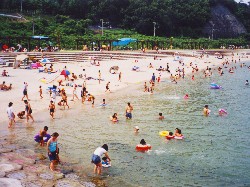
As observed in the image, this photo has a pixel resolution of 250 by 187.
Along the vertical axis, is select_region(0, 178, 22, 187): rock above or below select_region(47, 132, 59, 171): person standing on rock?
below

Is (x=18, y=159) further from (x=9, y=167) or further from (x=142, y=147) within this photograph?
(x=142, y=147)

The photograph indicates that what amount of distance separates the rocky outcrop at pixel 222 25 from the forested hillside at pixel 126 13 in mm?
6436

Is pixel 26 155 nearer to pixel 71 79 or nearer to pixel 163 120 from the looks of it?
pixel 163 120

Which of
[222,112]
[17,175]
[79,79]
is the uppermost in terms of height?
[79,79]

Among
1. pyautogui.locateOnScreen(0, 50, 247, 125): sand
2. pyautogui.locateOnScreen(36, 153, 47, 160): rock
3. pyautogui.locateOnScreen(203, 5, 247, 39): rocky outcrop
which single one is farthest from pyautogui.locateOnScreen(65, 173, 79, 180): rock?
pyautogui.locateOnScreen(203, 5, 247, 39): rocky outcrop

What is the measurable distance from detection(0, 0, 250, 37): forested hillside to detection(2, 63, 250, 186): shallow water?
174 feet

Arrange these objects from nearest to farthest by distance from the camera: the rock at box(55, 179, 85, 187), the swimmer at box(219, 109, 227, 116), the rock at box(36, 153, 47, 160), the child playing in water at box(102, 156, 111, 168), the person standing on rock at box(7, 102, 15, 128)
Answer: the rock at box(55, 179, 85, 187), the child playing in water at box(102, 156, 111, 168), the rock at box(36, 153, 47, 160), the person standing on rock at box(7, 102, 15, 128), the swimmer at box(219, 109, 227, 116)

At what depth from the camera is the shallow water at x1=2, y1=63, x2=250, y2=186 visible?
14.2m

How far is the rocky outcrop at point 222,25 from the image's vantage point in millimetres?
125400

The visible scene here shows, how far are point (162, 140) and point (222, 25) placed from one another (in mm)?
121584

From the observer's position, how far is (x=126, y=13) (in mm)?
102000

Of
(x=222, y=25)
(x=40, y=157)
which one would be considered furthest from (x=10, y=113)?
(x=222, y=25)

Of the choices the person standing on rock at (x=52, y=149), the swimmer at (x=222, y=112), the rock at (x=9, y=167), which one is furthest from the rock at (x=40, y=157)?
the swimmer at (x=222, y=112)

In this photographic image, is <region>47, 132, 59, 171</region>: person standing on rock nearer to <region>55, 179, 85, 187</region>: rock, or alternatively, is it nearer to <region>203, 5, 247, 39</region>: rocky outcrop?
<region>55, 179, 85, 187</region>: rock
